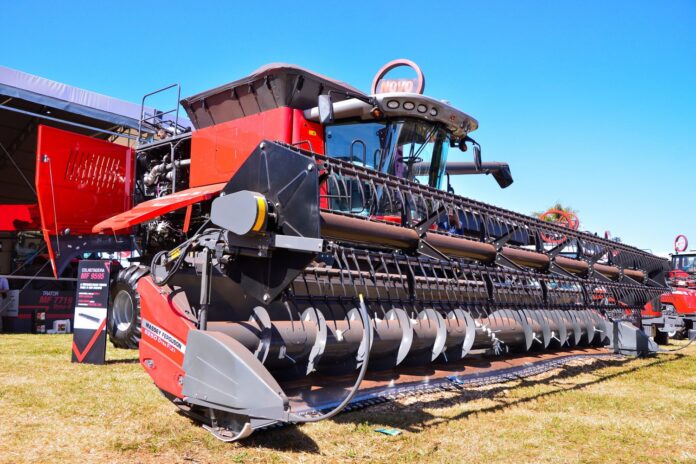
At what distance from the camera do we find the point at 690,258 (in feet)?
50.0

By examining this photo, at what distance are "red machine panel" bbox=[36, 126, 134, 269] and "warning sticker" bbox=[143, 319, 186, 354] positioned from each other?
4.27m

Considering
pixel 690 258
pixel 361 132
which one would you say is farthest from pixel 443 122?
pixel 690 258

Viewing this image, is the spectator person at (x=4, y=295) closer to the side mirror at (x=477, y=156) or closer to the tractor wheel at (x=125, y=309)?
the tractor wheel at (x=125, y=309)

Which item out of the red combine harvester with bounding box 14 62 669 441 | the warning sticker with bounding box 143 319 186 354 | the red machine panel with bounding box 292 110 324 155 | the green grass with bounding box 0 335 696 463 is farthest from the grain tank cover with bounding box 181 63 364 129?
the warning sticker with bounding box 143 319 186 354

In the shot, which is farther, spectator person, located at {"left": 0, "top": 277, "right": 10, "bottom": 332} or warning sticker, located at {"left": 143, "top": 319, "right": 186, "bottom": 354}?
spectator person, located at {"left": 0, "top": 277, "right": 10, "bottom": 332}

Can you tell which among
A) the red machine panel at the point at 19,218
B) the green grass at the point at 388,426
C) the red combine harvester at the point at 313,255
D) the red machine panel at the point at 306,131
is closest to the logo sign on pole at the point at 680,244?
the red combine harvester at the point at 313,255

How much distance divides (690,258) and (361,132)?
1292 cm

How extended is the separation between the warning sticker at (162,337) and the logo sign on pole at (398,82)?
3628 mm

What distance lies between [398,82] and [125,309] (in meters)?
3.94

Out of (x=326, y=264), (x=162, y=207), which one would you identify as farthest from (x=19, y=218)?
(x=326, y=264)

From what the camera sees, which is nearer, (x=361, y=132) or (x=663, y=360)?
(x=361, y=132)

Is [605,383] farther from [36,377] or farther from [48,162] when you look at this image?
[48,162]

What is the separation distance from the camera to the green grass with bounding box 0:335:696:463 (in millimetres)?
3123

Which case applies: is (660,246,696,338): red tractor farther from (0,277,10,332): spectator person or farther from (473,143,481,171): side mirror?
(0,277,10,332): spectator person
